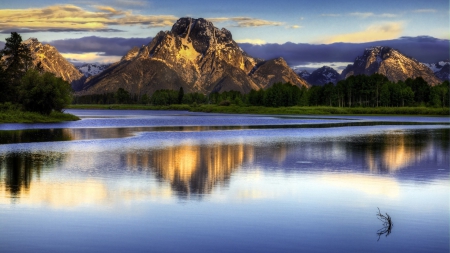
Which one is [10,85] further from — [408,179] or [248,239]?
[248,239]

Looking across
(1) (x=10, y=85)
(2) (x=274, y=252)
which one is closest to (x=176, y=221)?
(2) (x=274, y=252)

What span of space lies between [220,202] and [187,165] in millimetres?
14561

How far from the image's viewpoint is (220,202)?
25.4m

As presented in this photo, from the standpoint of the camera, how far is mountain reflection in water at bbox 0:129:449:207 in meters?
27.7

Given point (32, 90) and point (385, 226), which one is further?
point (32, 90)

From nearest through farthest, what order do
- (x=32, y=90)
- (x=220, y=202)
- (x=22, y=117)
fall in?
1. (x=220, y=202)
2. (x=32, y=90)
3. (x=22, y=117)

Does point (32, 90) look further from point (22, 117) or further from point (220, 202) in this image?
point (220, 202)

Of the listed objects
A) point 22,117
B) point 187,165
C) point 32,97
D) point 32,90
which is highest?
point 32,90

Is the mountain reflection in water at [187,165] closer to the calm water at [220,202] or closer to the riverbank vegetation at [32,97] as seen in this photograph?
the calm water at [220,202]

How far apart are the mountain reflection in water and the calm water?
0.10m

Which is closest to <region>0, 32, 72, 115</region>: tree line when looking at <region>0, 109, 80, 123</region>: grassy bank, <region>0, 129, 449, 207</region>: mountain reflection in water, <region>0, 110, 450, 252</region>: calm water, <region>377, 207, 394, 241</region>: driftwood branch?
<region>0, 109, 80, 123</region>: grassy bank

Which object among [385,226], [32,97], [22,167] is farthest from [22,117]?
[385,226]

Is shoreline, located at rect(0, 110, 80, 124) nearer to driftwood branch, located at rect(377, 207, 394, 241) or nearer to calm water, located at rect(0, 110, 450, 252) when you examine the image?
calm water, located at rect(0, 110, 450, 252)

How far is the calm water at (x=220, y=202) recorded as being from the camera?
60.7 ft
